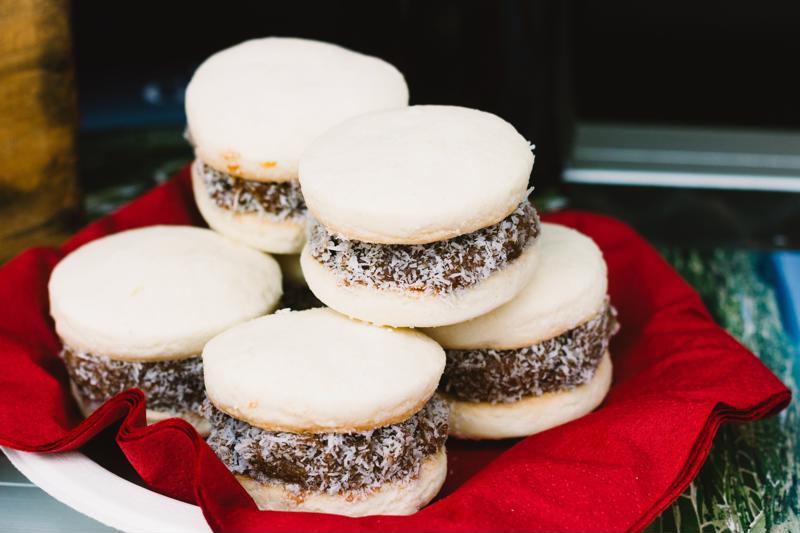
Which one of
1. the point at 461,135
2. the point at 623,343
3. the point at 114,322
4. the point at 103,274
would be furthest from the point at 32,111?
the point at 623,343

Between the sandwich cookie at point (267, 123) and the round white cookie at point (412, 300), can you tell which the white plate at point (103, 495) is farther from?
the sandwich cookie at point (267, 123)

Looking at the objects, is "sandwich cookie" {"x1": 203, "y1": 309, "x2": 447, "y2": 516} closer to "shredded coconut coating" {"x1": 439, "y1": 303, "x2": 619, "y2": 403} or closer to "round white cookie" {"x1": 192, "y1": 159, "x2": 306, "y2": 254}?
"shredded coconut coating" {"x1": 439, "y1": 303, "x2": 619, "y2": 403}

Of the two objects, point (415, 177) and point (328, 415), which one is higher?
point (415, 177)

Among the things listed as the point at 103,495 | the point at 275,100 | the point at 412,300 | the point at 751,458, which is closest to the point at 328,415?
the point at 412,300

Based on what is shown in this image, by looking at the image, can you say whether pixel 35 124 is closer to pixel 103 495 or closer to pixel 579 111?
pixel 103 495

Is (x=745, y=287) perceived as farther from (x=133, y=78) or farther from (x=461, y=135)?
(x=133, y=78)

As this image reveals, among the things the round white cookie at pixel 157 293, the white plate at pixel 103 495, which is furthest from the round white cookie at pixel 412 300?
the white plate at pixel 103 495

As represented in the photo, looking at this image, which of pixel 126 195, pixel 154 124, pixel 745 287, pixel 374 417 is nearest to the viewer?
pixel 374 417
